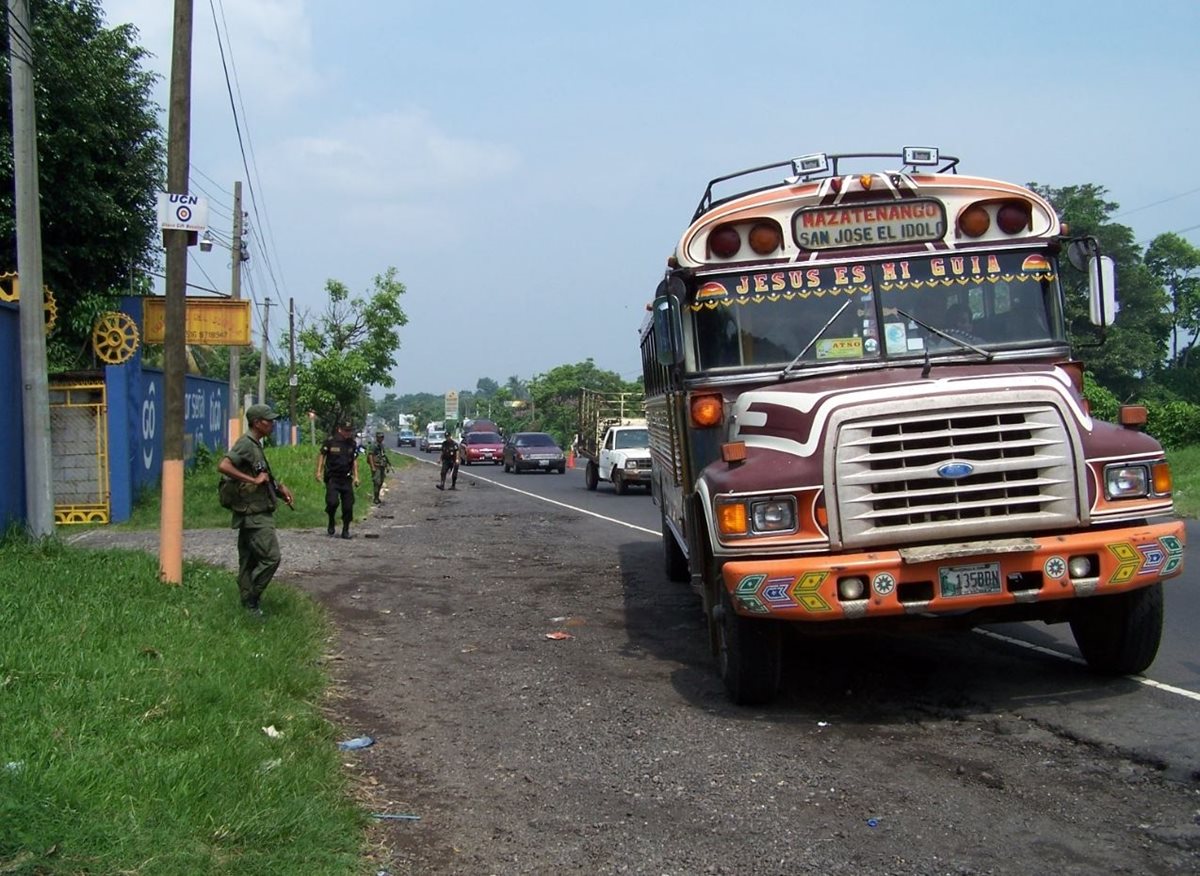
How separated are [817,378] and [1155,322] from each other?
4352cm

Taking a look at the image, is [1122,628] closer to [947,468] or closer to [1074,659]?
[1074,659]

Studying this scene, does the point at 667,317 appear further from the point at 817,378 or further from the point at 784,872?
the point at 784,872

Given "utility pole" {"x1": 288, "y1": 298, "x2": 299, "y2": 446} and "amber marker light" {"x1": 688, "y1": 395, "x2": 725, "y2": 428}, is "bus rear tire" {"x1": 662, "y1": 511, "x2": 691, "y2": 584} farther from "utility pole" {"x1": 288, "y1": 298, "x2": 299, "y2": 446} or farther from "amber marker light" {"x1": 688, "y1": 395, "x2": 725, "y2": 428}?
"utility pole" {"x1": 288, "y1": 298, "x2": 299, "y2": 446}

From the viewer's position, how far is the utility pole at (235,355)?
26.1 metres

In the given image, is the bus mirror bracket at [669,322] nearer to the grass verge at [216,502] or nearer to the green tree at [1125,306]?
the grass verge at [216,502]

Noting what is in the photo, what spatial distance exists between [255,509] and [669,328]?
12.2 feet

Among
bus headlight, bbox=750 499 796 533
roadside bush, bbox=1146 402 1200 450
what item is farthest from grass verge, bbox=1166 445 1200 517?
bus headlight, bbox=750 499 796 533

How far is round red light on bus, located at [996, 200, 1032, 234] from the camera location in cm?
714

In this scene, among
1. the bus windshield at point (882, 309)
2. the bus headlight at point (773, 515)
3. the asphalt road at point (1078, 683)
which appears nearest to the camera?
the asphalt road at point (1078, 683)

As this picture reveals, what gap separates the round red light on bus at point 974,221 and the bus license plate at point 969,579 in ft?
7.36

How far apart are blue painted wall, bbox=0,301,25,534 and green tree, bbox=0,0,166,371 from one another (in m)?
3.89

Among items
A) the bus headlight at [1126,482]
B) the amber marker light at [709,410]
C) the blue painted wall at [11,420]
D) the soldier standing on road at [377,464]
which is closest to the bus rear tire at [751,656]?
the amber marker light at [709,410]

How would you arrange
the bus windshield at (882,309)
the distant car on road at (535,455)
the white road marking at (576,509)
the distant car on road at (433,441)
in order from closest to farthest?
the bus windshield at (882,309), the white road marking at (576,509), the distant car on road at (535,455), the distant car on road at (433,441)

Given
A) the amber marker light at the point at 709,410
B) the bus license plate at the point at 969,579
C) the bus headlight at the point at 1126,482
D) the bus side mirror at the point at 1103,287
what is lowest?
the bus license plate at the point at 969,579
